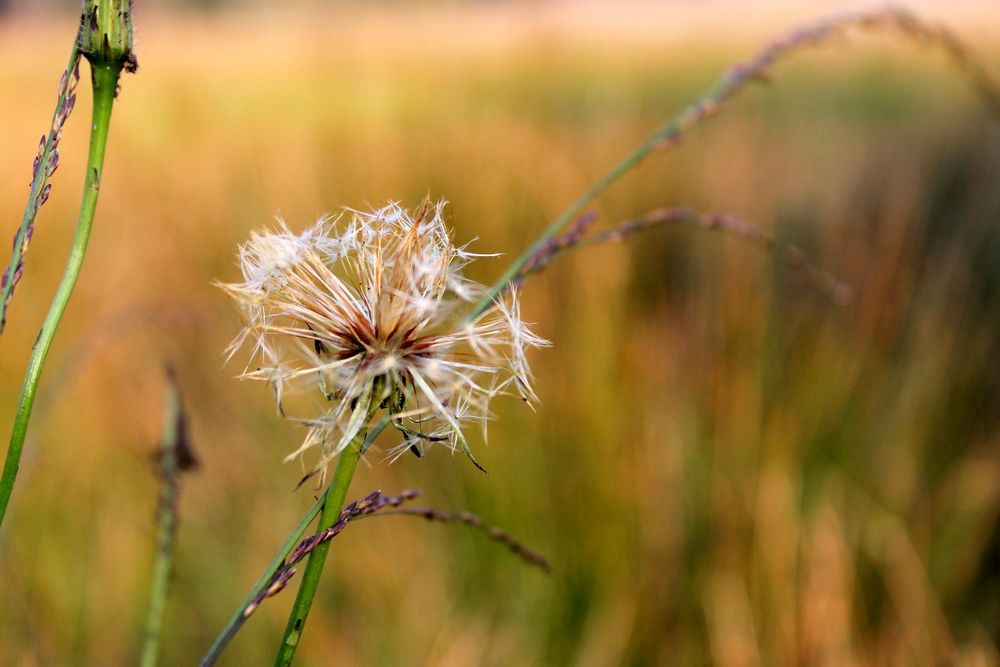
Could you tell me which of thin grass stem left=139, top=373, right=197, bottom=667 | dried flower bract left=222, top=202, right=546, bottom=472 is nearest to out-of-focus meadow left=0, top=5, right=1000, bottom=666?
thin grass stem left=139, top=373, right=197, bottom=667

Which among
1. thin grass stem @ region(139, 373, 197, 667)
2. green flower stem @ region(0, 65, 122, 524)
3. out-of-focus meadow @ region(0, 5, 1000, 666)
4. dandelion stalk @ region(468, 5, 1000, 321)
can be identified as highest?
out-of-focus meadow @ region(0, 5, 1000, 666)

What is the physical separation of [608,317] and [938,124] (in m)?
1.74

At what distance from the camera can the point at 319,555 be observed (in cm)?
26

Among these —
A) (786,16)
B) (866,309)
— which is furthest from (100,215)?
(786,16)

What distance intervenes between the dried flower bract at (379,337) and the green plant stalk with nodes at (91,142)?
0.06 metres

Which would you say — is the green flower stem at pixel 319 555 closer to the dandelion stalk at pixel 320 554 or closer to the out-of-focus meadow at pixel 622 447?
the dandelion stalk at pixel 320 554

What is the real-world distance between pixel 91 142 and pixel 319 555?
12 centimetres

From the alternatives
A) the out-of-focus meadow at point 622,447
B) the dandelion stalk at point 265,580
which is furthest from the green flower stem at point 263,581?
the out-of-focus meadow at point 622,447

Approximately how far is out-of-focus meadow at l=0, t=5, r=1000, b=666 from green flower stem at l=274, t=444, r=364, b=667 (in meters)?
0.75

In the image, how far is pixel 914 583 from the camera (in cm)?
141

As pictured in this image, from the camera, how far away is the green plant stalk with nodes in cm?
24

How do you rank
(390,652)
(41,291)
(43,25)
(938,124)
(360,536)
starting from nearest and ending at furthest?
(390,652) → (360,536) → (41,291) → (938,124) → (43,25)

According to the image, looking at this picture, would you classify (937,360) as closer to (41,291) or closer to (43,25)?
(41,291)

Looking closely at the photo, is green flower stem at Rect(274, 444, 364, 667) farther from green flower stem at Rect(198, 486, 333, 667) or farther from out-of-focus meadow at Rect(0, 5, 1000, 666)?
out-of-focus meadow at Rect(0, 5, 1000, 666)
